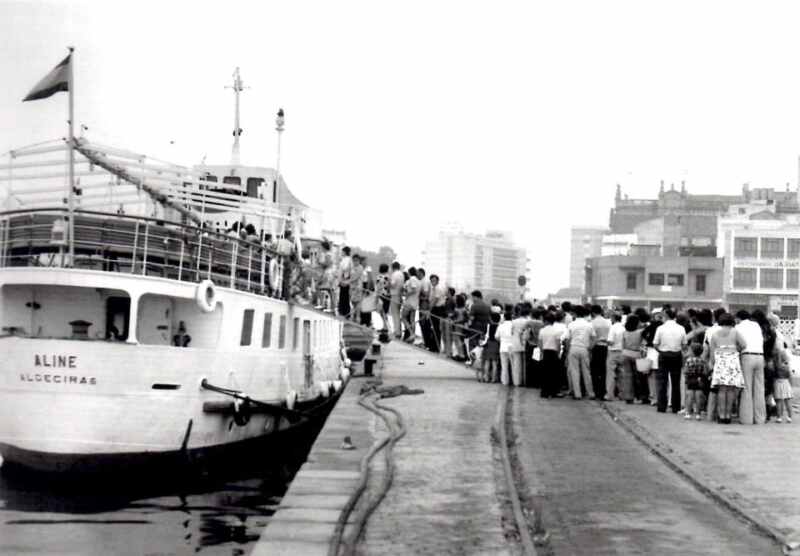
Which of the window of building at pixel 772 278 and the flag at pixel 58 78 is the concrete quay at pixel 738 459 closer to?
the flag at pixel 58 78

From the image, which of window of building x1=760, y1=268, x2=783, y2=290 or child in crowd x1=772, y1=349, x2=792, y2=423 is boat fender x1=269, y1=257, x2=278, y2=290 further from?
window of building x1=760, y1=268, x2=783, y2=290

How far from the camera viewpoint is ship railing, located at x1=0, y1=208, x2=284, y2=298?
19.9 metres

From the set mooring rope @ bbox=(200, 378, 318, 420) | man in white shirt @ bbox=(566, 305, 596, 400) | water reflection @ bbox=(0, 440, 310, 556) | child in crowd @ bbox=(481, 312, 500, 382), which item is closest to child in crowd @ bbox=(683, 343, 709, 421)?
man in white shirt @ bbox=(566, 305, 596, 400)

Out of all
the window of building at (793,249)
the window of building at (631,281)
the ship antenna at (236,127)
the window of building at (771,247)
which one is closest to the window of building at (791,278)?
the window of building at (793,249)

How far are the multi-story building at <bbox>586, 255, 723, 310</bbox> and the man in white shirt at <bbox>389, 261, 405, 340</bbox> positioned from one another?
276ft

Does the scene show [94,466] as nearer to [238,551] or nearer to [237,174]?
[238,551]

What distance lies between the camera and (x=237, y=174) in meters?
37.7

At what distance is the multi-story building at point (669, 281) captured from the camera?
11294 centimetres

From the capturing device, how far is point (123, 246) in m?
20.0

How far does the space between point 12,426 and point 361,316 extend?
43.2ft

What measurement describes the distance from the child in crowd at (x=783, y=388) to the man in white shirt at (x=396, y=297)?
1108cm

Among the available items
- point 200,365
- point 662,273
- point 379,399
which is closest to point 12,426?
point 200,365

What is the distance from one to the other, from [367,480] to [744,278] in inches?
3934

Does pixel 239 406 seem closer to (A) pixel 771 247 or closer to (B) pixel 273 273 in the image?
(B) pixel 273 273
